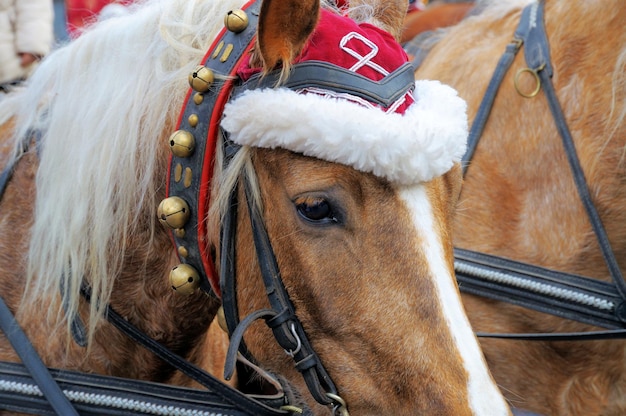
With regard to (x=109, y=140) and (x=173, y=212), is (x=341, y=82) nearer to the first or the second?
(x=173, y=212)

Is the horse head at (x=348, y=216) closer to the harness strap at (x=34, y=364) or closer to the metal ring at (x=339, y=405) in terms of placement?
the metal ring at (x=339, y=405)

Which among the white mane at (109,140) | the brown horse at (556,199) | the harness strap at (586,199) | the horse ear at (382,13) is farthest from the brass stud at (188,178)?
the harness strap at (586,199)

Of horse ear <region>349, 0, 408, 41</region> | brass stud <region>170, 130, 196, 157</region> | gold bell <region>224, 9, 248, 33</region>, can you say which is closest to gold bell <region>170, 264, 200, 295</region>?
brass stud <region>170, 130, 196, 157</region>

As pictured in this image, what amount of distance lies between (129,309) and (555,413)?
4.43ft

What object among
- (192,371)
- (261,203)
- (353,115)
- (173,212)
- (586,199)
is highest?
(353,115)

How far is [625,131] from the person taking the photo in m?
2.27

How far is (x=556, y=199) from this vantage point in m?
2.33

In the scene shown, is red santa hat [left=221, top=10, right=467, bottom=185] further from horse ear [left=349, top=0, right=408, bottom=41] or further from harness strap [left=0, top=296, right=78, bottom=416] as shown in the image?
harness strap [left=0, top=296, right=78, bottom=416]

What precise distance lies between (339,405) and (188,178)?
1.79 feet

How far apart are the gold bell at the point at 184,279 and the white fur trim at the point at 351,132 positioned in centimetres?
31

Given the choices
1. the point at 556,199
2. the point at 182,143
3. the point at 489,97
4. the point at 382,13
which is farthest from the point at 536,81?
the point at 182,143

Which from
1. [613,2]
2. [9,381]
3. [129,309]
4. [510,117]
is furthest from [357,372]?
[613,2]

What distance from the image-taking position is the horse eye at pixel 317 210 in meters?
1.45

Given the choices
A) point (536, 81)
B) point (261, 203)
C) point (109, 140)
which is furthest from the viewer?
point (536, 81)
